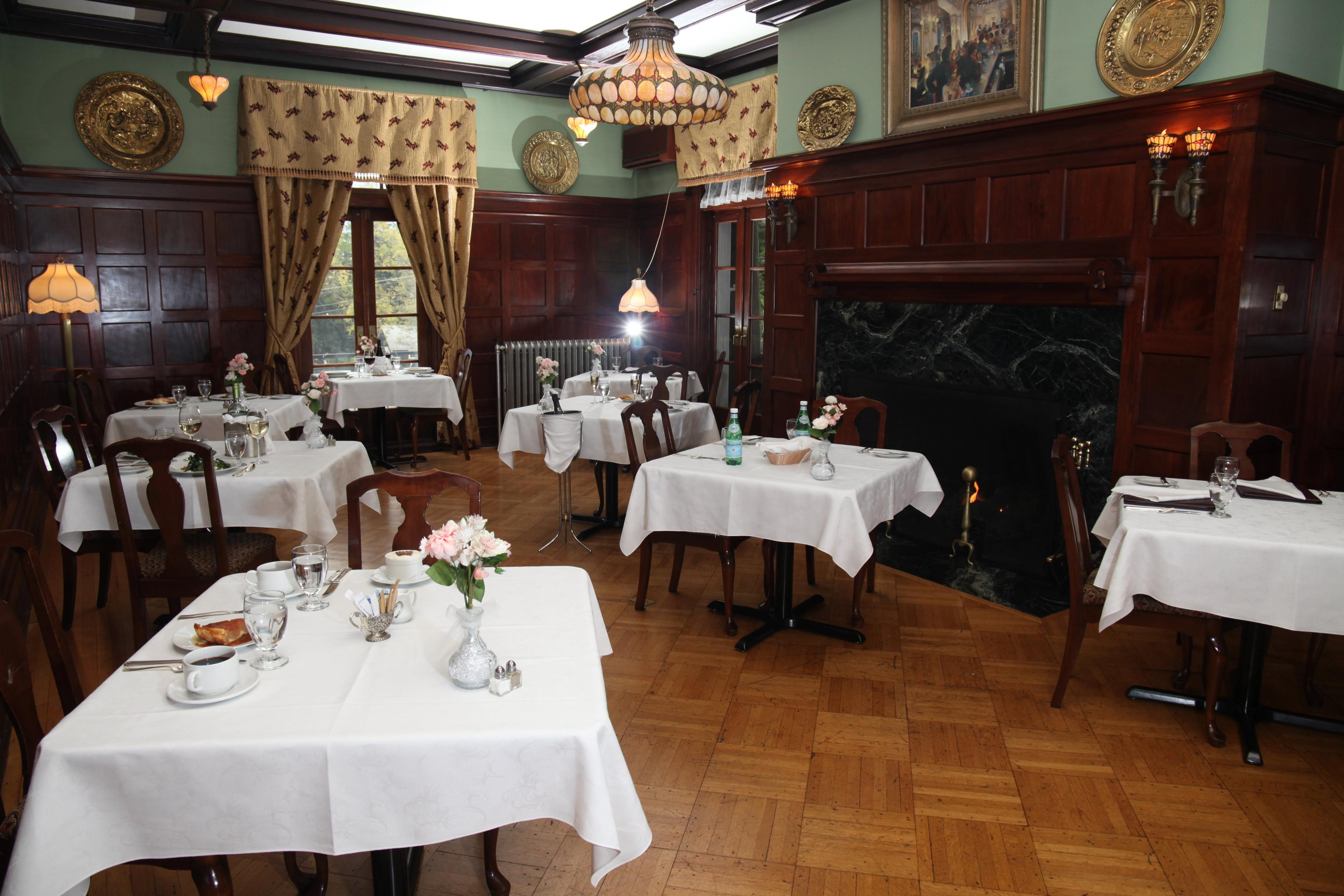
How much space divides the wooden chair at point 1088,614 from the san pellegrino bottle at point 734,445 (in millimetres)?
1294

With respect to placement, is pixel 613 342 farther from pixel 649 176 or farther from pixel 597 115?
pixel 597 115

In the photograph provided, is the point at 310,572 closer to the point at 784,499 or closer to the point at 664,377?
the point at 784,499

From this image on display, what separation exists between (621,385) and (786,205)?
1.69 metres

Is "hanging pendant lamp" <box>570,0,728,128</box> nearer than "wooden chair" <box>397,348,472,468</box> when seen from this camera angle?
Yes

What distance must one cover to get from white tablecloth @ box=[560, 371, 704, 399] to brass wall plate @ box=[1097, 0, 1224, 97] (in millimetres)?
3229

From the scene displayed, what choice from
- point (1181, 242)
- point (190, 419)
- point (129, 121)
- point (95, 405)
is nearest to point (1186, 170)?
point (1181, 242)

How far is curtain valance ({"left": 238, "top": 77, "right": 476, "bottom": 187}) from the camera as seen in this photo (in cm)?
701

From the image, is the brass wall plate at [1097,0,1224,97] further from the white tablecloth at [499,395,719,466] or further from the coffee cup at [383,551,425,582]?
the coffee cup at [383,551,425,582]

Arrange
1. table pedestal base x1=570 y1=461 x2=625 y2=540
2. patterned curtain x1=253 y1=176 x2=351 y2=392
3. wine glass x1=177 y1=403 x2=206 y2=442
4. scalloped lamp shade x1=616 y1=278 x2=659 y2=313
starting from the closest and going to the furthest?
wine glass x1=177 y1=403 x2=206 y2=442 < table pedestal base x1=570 y1=461 x2=625 y2=540 < patterned curtain x1=253 y1=176 x2=351 y2=392 < scalloped lamp shade x1=616 y1=278 x2=659 y2=313

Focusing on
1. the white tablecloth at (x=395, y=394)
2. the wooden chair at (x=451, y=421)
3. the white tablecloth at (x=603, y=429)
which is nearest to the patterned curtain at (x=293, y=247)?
the white tablecloth at (x=395, y=394)

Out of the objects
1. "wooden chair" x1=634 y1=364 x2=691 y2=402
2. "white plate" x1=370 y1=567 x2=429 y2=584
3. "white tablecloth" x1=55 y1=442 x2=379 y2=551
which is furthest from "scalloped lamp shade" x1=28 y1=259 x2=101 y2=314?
"white plate" x1=370 y1=567 x2=429 y2=584

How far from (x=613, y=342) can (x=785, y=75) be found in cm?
331

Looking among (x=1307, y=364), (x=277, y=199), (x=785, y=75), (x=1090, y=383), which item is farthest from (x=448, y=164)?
(x=1307, y=364)

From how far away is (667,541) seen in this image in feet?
13.0
